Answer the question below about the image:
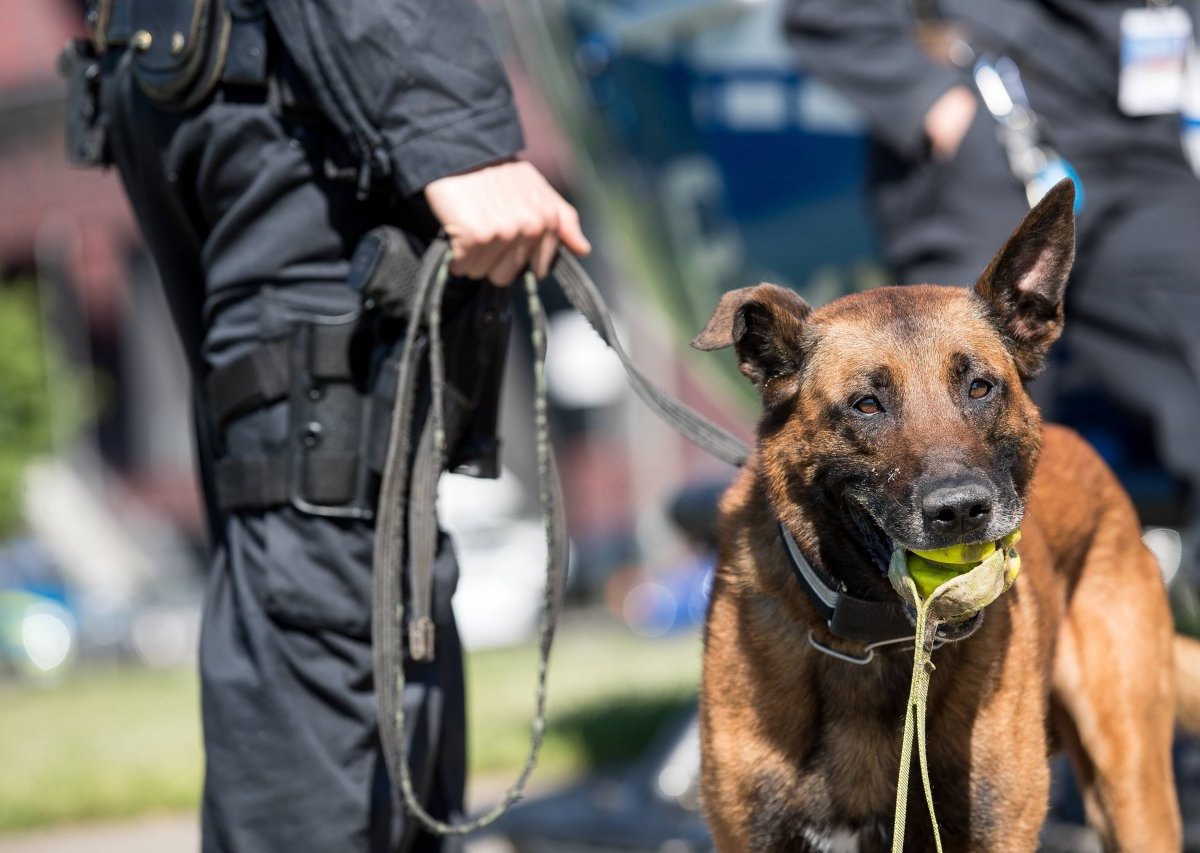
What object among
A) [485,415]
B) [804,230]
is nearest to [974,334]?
[485,415]

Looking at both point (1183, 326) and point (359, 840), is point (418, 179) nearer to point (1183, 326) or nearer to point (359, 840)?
point (359, 840)

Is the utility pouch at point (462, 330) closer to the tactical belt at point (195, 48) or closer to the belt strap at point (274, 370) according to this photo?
the belt strap at point (274, 370)

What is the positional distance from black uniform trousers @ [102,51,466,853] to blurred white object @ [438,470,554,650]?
18.4m

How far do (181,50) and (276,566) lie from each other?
0.99 meters

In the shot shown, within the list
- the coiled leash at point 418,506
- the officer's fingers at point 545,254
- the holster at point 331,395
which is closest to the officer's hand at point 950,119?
the coiled leash at point 418,506

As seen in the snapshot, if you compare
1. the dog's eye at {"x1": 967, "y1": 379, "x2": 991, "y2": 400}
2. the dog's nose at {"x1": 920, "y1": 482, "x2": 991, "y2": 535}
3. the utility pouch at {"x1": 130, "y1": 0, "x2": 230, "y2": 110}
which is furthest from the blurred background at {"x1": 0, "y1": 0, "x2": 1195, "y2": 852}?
the dog's nose at {"x1": 920, "y1": 482, "x2": 991, "y2": 535}

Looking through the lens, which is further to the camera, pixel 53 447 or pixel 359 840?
pixel 53 447

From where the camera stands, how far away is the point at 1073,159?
426 centimetres

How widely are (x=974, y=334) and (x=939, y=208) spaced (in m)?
1.49

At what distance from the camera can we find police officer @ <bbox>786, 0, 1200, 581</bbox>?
4145 millimetres

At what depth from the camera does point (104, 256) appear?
92.1ft

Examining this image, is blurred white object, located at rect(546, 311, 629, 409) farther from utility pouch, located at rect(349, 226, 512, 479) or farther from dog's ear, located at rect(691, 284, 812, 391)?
dog's ear, located at rect(691, 284, 812, 391)

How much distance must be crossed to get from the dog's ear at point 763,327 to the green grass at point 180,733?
202cm

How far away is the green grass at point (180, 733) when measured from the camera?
6039 mm
